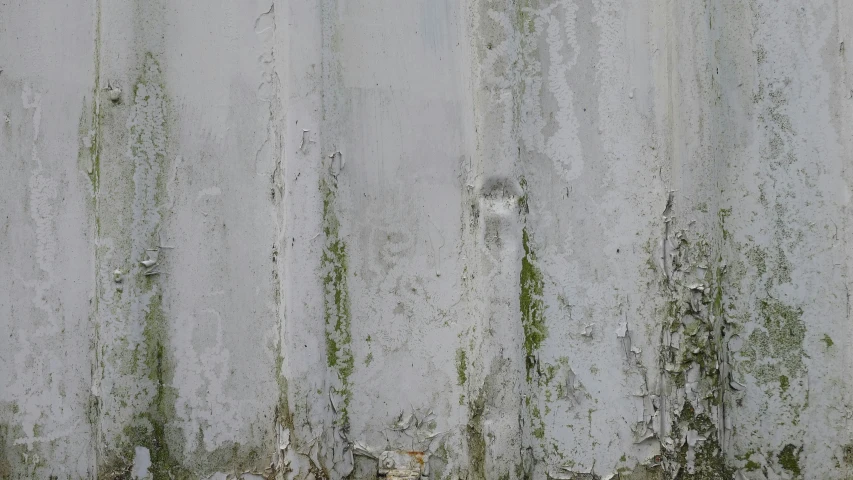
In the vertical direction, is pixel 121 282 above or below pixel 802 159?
below

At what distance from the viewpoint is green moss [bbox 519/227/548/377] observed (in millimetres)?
1521

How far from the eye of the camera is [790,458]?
4.96 ft

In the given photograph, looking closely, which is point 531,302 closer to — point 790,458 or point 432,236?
point 432,236

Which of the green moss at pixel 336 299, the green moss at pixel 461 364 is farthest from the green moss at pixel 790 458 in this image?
the green moss at pixel 336 299

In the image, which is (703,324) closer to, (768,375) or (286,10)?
(768,375)

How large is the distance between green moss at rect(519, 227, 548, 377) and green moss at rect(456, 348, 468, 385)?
147 millimetres

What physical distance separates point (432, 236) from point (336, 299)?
27cm

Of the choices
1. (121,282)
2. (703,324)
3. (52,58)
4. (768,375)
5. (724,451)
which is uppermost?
(52,58)

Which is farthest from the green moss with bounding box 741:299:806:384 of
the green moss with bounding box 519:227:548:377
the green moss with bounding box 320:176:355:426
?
the green moss with bounding box 320:176:355:426

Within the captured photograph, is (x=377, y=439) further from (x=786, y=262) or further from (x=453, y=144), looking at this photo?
(x=786, y=262)

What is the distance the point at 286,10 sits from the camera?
1.49 metres

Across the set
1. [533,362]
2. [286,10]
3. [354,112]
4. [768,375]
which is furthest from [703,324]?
[286,10]

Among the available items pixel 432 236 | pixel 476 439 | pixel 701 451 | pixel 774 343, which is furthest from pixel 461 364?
pixel 774 343

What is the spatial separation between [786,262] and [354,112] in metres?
1.10
